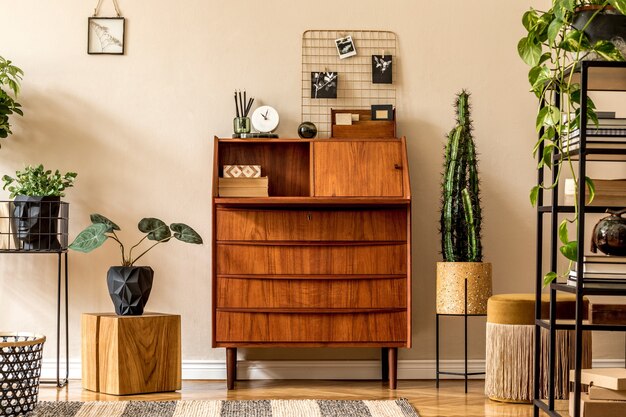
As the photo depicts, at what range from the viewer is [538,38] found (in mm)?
2824

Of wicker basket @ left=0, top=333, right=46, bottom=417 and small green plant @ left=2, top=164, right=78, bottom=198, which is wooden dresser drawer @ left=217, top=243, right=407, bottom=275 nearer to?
small green plant @ left=2, top=164, right=78, bottom=198

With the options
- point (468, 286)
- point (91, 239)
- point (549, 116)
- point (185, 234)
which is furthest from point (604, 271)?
point (91, 239)

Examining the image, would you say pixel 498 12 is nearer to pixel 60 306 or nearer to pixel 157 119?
pixel 157 119

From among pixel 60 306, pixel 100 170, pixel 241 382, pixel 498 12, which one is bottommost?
pixel 241 382

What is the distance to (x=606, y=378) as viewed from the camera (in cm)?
287

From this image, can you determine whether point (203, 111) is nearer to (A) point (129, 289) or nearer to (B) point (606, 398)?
(A) point (129, 289)

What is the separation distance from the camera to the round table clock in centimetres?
428

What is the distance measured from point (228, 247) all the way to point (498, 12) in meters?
1.85

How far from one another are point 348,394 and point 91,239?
1348 millimetres

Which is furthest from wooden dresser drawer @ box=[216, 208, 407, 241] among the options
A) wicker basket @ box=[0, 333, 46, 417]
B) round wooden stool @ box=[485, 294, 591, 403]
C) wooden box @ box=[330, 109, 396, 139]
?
wicker basket @ box=[0, 333, 46, 417]

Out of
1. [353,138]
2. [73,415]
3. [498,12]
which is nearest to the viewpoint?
[73,415]

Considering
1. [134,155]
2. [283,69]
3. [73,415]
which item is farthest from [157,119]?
[73,415]

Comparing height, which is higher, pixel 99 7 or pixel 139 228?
pixel 99 7

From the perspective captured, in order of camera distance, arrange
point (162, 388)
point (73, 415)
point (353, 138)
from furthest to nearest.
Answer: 1. point (353, 138)
2. point (162, 388)
3. point (73, 415)
